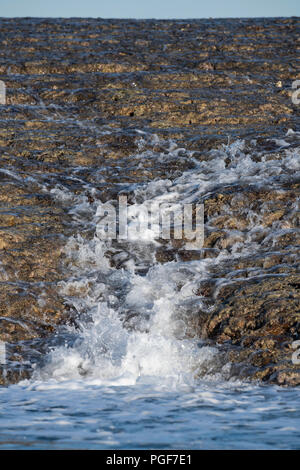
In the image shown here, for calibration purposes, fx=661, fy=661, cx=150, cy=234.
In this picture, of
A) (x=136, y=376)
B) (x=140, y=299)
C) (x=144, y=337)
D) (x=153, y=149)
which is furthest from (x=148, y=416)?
(x=153, y=149)

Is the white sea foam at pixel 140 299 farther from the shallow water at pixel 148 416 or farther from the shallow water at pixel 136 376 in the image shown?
the shallow water at pixel 148 416

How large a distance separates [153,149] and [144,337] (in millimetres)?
5055

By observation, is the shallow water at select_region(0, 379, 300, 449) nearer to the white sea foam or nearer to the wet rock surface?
the white sea foam

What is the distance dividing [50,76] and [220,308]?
887 centimetres

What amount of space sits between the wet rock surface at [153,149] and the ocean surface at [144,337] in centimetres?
7

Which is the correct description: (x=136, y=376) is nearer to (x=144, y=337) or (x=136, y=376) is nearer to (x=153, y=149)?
(x=144, y=337)

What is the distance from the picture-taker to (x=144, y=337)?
6402mm

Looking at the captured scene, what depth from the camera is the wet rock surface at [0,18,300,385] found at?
6520 mm

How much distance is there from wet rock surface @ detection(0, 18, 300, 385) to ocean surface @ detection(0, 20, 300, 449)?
73 millimetres

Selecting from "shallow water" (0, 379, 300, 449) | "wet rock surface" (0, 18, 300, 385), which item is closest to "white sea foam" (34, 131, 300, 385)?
"wet rock surface" (0, 18, 300, 385)

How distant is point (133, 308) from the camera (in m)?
6.93

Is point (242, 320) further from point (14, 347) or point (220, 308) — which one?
point (14, 347)

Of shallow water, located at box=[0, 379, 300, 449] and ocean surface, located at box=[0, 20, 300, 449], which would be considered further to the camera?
ocean surface, located at box=[0, 20, 300, 449]

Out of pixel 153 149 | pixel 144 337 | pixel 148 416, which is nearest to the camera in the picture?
pixel 148 416
